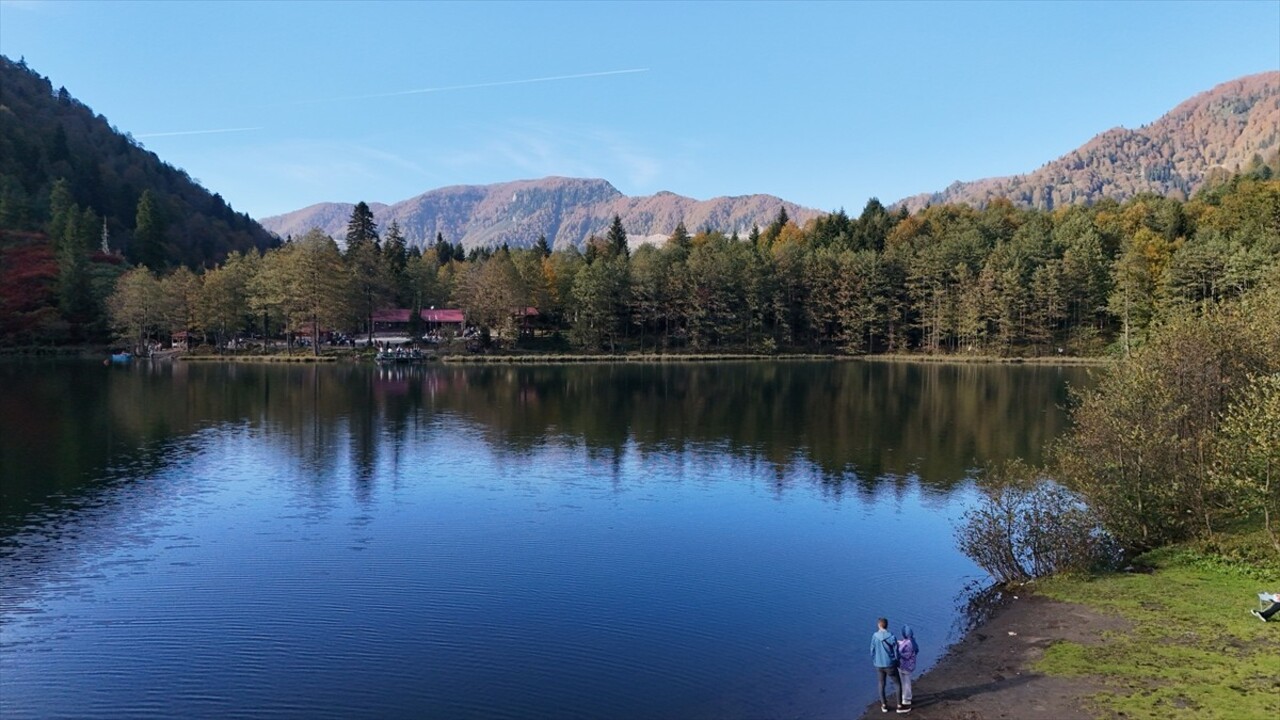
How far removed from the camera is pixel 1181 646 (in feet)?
53.5

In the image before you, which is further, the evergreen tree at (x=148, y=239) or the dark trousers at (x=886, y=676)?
the evergreen tree at (x=148, y=239)

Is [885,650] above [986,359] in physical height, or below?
below

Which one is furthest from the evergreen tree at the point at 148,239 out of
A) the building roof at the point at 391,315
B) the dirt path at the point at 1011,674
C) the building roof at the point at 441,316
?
the dirt path at the point at 1011,674

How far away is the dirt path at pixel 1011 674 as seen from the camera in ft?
48.0

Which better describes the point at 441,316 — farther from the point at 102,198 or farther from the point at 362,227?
the point at 102,198

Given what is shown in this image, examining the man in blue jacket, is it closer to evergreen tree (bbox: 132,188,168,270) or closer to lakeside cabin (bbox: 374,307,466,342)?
lakeside cabin (bbox: 374,307,466,342)

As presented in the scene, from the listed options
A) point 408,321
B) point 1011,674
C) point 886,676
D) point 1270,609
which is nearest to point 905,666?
point 886,676

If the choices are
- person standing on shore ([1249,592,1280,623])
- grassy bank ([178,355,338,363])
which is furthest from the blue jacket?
grassy bank ([178,355,338,363])

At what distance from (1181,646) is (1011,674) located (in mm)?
3335

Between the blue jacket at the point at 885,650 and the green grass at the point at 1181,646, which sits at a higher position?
the blue jacket at the point at 885,650

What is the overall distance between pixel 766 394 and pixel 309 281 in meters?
70.3

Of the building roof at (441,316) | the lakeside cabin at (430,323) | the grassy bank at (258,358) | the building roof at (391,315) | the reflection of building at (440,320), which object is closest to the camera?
the grassy bank at (258,358)

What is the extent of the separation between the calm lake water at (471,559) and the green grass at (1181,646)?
3515 mm

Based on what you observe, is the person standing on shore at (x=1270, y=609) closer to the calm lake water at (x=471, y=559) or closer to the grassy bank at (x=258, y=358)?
the calm lake water at (x=471, y=559)
